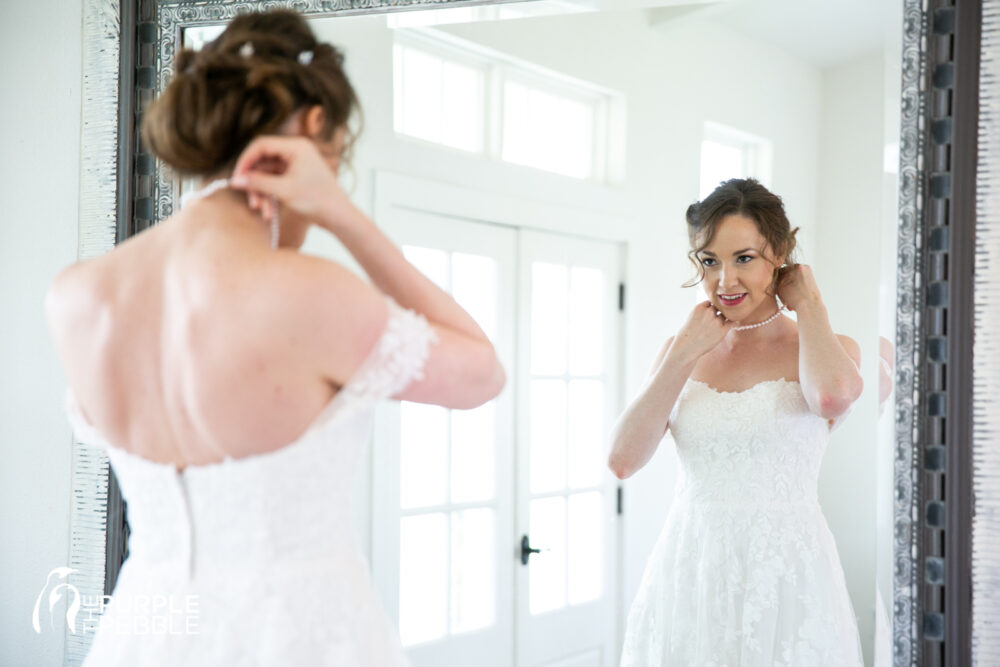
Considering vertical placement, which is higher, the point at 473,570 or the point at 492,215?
the point at 492,215

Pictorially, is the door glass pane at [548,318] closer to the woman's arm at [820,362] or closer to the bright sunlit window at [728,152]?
the bright sunlit window at [728,152]

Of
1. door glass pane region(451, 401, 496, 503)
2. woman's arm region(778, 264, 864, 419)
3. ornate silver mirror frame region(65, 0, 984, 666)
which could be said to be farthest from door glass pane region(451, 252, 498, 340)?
ornate silver mirror frame region(65, 0, 984, 666)

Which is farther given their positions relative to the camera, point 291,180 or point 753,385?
point 753,385

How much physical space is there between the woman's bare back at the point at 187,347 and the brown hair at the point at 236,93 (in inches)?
2.9

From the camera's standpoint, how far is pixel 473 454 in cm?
222

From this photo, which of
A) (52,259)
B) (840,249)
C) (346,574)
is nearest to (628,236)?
(840,249)

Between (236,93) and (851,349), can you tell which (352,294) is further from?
(851,349)

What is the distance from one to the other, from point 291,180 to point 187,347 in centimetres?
17

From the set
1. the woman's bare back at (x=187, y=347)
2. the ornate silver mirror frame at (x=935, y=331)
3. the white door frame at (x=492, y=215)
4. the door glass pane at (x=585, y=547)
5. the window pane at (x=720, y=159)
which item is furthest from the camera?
the door glass pane at (x=585, y=547)

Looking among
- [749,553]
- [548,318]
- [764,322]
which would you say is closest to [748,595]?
[749,553]

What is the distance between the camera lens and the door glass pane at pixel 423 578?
2037 millimetres

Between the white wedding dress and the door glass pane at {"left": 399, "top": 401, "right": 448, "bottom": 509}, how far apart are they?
716 mm

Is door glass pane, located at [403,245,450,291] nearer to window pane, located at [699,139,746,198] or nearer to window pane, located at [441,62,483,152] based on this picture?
window pane, located at [441,62,483,152]

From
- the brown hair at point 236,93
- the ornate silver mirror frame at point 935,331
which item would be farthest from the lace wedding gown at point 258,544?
the ornate silver mirror frame at point 935,331
